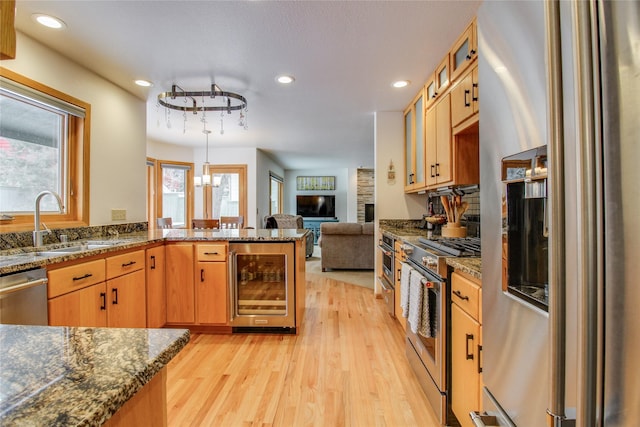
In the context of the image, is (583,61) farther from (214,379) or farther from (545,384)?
(214,379)

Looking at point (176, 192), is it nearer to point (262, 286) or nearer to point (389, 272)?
point (262, 286)

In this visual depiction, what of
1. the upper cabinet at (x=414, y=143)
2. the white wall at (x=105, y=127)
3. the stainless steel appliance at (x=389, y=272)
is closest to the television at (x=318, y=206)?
the upper cabinet at (x=414, y=143)

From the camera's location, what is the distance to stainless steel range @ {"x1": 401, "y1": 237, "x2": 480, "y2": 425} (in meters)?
1.57

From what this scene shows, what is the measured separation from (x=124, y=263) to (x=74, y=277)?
0.44 metres

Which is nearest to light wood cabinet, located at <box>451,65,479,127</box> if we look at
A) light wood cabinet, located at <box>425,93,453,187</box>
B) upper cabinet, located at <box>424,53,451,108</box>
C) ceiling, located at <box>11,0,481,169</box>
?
light wood cabinet, located at <box>425,93,453,187</box>

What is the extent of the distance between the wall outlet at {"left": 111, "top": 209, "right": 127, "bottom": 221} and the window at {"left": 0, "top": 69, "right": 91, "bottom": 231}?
0.30 m

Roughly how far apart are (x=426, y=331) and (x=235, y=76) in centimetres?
260

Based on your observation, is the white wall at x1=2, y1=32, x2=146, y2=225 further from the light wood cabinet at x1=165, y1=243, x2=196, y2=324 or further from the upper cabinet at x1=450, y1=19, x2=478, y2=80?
the upper cabinet at x1=450, y1=19, x2=478, y2=80

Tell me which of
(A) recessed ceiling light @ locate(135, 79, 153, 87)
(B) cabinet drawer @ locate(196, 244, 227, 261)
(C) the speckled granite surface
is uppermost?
(A) recessed ceiling light @ locate(135, 79, 153, 87)

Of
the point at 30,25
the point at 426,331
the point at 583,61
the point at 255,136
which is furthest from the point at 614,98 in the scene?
the point at 255,136

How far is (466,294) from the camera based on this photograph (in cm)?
135

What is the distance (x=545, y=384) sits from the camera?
68 centimetres

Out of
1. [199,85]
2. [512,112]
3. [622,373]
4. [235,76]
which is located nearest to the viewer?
[622,373]

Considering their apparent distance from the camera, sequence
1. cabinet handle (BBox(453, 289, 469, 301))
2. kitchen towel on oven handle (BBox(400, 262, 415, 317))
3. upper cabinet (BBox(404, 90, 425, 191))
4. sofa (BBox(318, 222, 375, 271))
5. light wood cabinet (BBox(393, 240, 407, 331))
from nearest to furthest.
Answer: cabinet handle (BBox(453, 289, 469, 301)), kitchen towel on oven handle (BBox(400, 262, 415, 317)), light wood cabinet (BBox(393, 240, 407, 331)), upper cabinet (BBox(404, 90, 425, 191)), sofa (BBox(318, 222, 375, 271))
